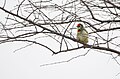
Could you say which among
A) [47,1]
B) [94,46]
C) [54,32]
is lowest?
[94,46]

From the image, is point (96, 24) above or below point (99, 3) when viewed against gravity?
below

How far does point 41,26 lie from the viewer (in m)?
2.68

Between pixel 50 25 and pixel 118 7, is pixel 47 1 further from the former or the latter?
pixel 118 7

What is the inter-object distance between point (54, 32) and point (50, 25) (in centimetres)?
11

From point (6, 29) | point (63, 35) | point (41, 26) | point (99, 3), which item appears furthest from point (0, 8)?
point (99, 3)

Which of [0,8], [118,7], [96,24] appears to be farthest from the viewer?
[96,24]

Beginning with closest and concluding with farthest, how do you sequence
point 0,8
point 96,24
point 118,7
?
point 0,8
point 118,7
point 96,24

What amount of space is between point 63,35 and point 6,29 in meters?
0.61

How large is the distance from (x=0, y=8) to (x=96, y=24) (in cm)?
143

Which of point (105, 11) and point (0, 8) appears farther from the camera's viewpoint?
point (105, 11)

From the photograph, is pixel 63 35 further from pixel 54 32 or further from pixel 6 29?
pixel 6 29

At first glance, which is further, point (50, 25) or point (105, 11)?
point (105, 11)

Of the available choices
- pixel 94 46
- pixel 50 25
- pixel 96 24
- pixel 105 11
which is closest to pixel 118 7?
pixel 105 11

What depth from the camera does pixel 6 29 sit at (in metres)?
2.70
